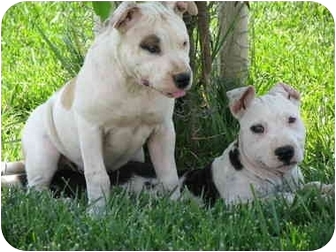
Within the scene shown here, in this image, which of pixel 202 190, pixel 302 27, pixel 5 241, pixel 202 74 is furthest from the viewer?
pixel 302 27

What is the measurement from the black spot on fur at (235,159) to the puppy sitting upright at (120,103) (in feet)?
1.03

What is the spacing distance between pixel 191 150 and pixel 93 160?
982 mm

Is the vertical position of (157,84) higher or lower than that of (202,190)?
higher

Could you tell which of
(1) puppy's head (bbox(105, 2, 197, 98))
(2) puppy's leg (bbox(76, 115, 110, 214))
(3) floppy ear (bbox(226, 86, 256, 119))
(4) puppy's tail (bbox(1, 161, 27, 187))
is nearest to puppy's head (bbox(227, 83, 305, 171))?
(3) floppy ear (bbox(226, 86, 256, 119))

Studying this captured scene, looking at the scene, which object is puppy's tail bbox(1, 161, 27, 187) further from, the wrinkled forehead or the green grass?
the wrinkled forehead

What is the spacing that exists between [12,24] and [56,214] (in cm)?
392

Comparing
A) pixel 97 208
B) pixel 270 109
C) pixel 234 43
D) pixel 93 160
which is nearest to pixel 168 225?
pixel 97 208

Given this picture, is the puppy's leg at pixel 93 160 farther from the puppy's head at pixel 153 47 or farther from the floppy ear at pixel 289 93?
the floppy ear at pixel 289 93

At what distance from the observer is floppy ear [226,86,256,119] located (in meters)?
5.04

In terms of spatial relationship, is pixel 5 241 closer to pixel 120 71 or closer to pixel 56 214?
pixel 56 214

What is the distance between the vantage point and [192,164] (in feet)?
18.9

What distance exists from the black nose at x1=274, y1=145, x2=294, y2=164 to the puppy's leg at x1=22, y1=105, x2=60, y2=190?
135 cm

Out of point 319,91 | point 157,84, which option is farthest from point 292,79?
point 157,84

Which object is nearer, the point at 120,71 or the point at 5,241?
the point at 5,241
